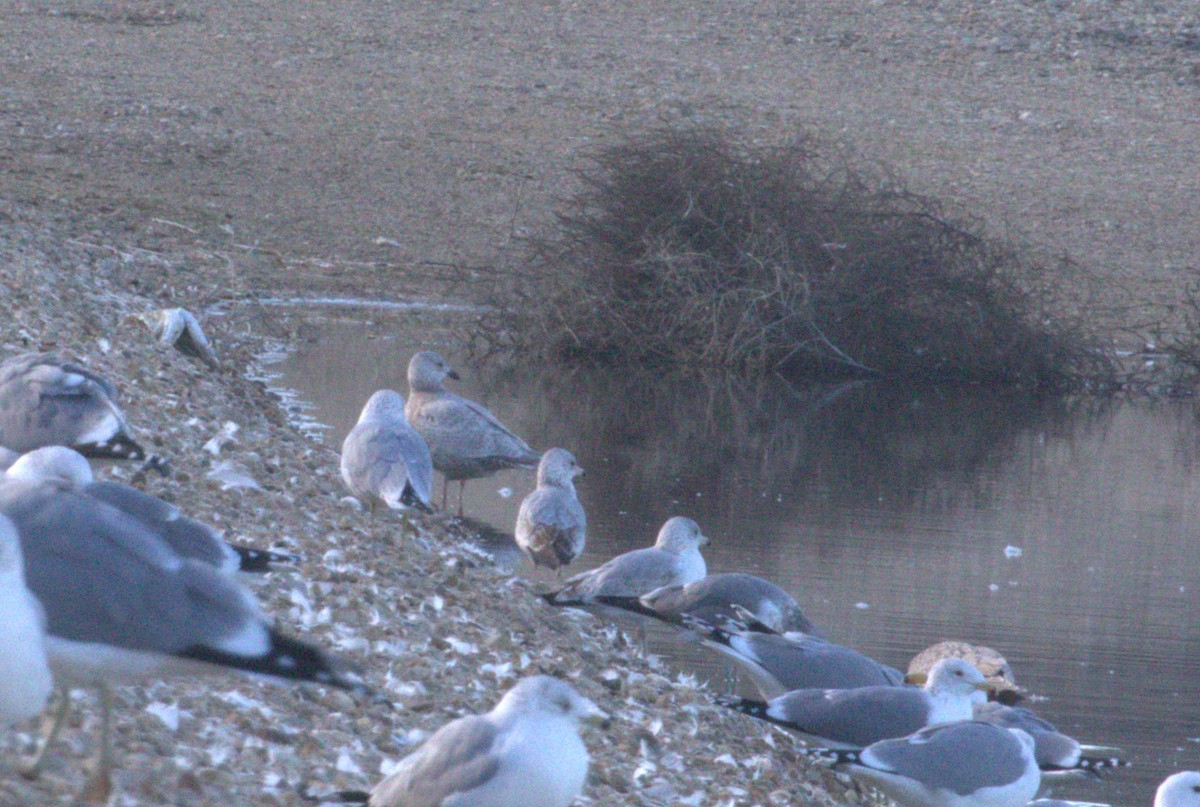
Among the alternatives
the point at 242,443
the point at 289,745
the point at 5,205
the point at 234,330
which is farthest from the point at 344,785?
the point at 5,205

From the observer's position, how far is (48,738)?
256cm

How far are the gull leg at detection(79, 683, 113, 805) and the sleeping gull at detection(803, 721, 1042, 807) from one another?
182 centimetres

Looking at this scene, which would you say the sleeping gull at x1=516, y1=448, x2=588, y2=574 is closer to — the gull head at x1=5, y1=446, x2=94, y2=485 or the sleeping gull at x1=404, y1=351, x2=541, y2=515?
the sleeping gull at x1=404, y1=351, x2=541, y2=515

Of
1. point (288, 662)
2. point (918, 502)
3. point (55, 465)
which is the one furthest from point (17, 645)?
point (918, 502)

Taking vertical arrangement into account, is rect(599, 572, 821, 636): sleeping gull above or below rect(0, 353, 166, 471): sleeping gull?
below

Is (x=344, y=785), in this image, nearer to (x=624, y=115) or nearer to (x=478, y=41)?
(x=624, y=115)

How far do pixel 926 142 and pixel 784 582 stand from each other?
999 cm

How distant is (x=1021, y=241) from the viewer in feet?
42.1

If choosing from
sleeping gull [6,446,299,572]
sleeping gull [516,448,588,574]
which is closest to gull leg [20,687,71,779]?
sleeping gull [6,446,299,572]

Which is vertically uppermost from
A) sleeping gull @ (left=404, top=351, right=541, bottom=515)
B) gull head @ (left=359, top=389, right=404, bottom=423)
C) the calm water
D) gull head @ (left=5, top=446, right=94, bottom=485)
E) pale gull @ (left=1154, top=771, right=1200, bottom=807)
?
gull head @ (left=5, top=446, right=94, bottom=485)

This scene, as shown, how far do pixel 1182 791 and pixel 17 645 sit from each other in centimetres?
266

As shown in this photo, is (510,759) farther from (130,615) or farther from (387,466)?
(387,466)

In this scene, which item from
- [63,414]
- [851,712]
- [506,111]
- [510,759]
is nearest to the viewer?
[510,759]

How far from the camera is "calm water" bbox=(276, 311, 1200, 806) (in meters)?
5.32
